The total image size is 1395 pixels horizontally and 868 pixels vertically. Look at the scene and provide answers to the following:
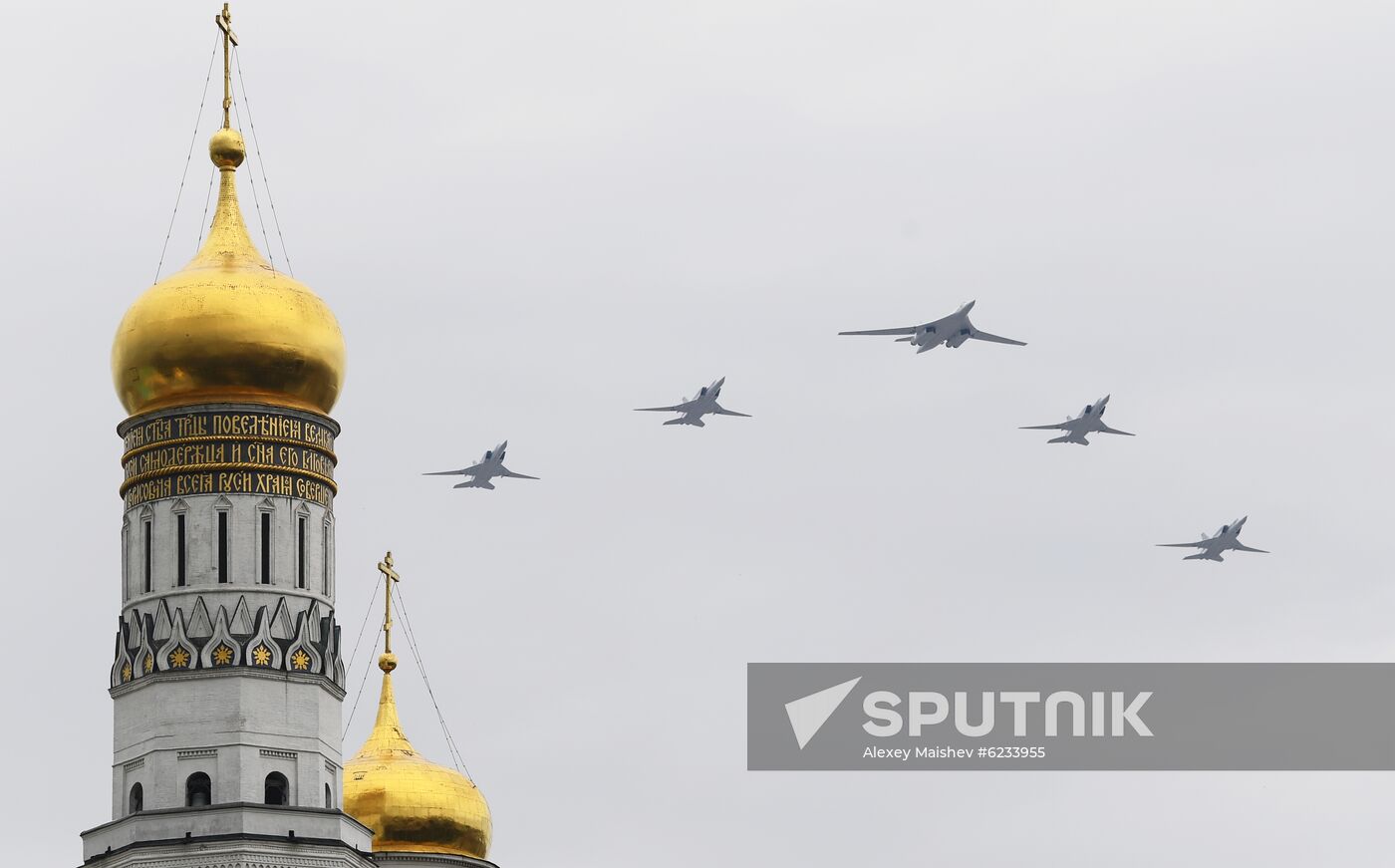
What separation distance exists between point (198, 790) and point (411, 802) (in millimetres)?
12525

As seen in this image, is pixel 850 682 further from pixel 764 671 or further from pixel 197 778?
pixel 197 778

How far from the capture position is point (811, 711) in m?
96.8

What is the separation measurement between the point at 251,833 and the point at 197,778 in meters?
1.91

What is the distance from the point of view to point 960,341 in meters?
102

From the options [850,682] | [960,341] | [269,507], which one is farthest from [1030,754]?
[269,507]

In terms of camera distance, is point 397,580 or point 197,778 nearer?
point 197,778

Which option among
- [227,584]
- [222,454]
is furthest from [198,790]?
[222,454]

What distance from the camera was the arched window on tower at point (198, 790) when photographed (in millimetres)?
93562

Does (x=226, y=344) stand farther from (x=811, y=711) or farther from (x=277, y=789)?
(x=811, y=711)

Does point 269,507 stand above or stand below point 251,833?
above

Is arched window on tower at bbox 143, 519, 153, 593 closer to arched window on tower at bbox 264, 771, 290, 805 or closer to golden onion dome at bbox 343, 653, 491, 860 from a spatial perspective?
arched window on tower at bbox 264, 771, 290, 805

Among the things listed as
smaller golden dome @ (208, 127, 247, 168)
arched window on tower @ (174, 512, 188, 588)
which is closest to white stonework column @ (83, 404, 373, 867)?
arched window on tower @ (174, 512, 188, 588)

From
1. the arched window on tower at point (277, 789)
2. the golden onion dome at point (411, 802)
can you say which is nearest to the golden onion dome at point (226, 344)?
the arched window on tower at point (277, 789)

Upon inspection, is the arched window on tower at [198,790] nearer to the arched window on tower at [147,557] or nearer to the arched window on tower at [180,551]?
the arched window on tower at [180,551]
